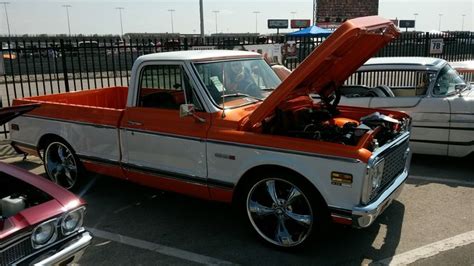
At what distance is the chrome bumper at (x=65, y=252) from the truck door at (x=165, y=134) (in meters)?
1.47

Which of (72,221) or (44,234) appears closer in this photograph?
(44,234)

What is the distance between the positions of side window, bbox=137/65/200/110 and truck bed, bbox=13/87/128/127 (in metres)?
0.44

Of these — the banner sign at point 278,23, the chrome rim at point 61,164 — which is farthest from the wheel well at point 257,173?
the banner sign at point 278,23

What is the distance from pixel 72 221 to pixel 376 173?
2.56 metres

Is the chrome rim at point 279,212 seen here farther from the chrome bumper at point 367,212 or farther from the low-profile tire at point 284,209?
the chrome bumper at point 367,212

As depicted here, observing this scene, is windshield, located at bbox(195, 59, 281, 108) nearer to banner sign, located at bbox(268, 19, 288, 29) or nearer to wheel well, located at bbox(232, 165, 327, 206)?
wheel well, located at bbox(232, 165, 327, 206)

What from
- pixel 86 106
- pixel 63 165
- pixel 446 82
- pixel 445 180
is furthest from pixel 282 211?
pixel 446 82

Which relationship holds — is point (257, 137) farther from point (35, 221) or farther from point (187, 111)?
point (35, 221)

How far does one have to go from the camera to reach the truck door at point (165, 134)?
4.63m

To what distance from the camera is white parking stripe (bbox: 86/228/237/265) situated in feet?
13.4

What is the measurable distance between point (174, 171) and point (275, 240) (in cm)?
135

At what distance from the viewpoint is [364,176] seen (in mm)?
3680

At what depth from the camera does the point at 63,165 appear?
608 centimetres

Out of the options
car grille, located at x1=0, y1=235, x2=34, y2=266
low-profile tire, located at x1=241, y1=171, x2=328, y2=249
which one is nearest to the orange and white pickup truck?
low-profile tire, located at x1=241, y1=171, x2=328, y2=249
